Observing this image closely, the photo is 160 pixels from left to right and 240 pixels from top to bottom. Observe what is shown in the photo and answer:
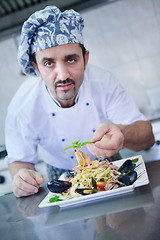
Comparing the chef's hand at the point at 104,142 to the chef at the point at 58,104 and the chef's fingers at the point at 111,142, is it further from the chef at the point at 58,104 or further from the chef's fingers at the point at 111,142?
the chef at the point at 58,104

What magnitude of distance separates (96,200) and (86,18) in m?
2.25

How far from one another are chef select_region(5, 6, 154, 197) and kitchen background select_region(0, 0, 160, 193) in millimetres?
1129

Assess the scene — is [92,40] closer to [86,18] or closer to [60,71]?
[86,18]

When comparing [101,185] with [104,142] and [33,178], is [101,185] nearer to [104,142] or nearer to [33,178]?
[104,142]

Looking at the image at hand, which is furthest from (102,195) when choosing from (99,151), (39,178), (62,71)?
(62,71)

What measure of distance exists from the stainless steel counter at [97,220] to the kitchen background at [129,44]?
6.14 ft

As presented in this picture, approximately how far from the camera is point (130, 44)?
3074mm

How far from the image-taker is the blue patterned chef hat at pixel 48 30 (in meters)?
1.54

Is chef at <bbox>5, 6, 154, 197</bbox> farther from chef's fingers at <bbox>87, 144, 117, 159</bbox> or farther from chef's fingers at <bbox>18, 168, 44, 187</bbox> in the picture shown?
chef's fingers at <bbox>87, 144, 117, 159</bbox>

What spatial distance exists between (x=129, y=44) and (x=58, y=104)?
4.87 ft

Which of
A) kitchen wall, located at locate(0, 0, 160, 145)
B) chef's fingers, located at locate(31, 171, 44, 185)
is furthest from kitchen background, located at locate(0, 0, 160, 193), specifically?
chef's fingers, located at locate(31, 171, 44, 185)

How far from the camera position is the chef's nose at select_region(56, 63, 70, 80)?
1521 millimetres

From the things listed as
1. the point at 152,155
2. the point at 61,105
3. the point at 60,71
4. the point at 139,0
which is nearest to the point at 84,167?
the point at 60,71

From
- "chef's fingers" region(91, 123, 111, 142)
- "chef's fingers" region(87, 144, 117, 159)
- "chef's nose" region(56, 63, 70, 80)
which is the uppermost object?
"chef's nose" region(56, 63, 70, 80)
